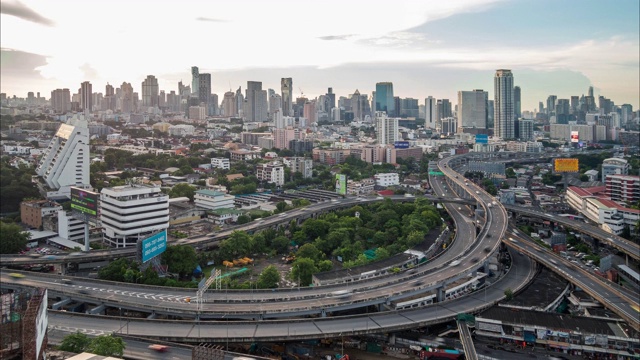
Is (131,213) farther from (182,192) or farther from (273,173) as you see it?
(273,173)

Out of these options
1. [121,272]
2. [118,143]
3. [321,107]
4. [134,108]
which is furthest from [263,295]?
[321,107]

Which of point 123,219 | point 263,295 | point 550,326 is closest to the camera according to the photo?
point 550,326

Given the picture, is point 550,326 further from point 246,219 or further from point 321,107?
point 321,107

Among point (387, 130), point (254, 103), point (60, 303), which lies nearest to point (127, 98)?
point (254, 103)

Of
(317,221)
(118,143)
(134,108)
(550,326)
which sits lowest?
(550,326)

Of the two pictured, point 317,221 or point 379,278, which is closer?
point 379,278
